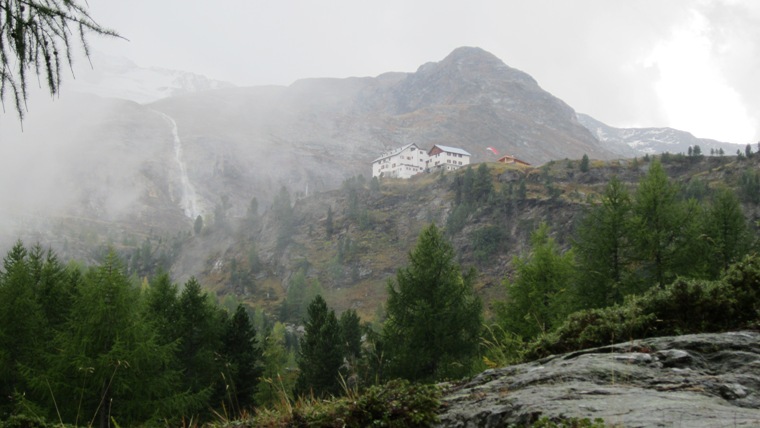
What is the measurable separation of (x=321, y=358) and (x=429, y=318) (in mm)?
11505

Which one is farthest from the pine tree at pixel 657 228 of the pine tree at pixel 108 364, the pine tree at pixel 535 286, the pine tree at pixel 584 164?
the pine tree at pixel 584 164

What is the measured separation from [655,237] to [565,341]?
1541cm

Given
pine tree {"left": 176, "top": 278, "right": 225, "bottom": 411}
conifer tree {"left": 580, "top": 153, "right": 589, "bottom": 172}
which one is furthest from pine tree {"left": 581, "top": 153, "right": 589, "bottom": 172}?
pine tree {"left": 176, "top": 278, "right": 225, "bottom": 411}

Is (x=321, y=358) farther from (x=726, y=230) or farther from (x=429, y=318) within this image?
(x=726, y=230)

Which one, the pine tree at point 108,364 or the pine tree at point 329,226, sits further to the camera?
the pine tree at point 329,226

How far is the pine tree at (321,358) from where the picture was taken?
2878 centimetres

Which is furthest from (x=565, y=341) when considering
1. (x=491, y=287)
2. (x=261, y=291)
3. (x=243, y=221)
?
(x=243, y=221)

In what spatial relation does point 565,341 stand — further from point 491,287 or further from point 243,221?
point 243,221

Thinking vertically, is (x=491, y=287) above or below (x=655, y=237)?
below

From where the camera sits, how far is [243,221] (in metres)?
150

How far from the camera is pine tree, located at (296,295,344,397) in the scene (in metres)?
28.8

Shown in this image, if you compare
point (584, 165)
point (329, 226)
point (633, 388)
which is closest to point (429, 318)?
point (633, 388)

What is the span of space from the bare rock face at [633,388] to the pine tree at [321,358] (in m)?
24.8

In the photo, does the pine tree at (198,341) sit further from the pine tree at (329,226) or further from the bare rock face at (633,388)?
the pine tree at (329,226)
